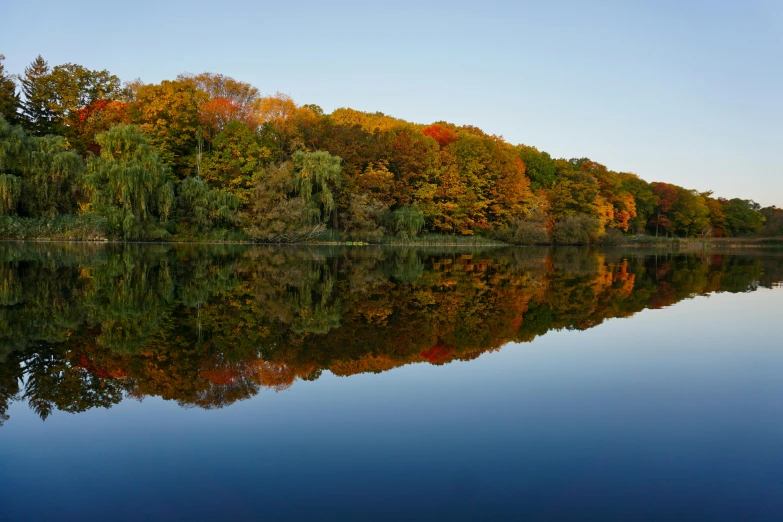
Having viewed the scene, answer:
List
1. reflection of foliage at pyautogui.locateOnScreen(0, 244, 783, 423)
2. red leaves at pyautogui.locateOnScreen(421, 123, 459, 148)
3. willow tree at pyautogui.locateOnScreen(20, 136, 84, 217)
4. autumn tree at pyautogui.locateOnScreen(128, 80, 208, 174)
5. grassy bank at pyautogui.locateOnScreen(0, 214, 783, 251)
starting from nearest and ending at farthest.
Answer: reflection of foliage at pyautogui.locateOnScreen(0, 244, 783, 423), grassy bank at pyautogui.locateOnScreen(0, 214, 783, 251), willow tree at pyautogui.locateOnScreen(20, 136, 84, 217), autumn tree at pyautogui.locateOnScreen(128, 80, 208, 174), red leaves at pyautogui.locateOnScreen(421, 123, 459, 148)

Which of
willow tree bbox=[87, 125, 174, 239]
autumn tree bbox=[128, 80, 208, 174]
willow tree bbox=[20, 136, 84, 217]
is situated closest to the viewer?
willow tree bbox=[87, 125, 174, 239]

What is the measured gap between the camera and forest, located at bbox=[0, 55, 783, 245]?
1409 inches

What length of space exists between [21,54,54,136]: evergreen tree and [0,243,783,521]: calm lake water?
45622 millimetres

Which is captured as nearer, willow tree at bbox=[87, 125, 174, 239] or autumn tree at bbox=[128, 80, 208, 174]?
willow tree at bbox=[87, 125, 174, 239]

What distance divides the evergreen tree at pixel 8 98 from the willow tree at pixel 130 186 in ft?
49.4

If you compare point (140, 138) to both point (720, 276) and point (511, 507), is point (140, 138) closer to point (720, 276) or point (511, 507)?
point (720, 276)

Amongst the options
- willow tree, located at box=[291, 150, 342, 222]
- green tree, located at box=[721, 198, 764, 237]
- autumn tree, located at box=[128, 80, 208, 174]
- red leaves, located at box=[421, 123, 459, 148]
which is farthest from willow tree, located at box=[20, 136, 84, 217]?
green tree, located at box=[721, 198, 764, 237]

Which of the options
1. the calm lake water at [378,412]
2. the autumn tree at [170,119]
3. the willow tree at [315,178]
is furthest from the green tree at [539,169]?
the calm lake water at [378,412]

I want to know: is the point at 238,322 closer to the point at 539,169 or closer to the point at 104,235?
the point at 104,235

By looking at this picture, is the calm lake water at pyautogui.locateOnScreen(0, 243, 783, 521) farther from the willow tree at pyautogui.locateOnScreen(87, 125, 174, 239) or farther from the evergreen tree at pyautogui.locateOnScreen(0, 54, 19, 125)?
the evergreen tree at pyautogui.locateOnScreen(0, 54, 19, 125)

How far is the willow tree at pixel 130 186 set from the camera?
35094 mm

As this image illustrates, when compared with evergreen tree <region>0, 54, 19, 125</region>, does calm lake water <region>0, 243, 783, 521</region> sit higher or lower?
lower

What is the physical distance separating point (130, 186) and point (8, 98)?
69.2 feet

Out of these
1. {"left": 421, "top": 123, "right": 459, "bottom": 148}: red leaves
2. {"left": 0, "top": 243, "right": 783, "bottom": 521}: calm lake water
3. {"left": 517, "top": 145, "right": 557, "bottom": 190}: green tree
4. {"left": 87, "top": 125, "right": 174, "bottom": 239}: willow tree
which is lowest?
{"left": 0, "top": 243, "right": 783, "bottom": 521}: calm lake water
